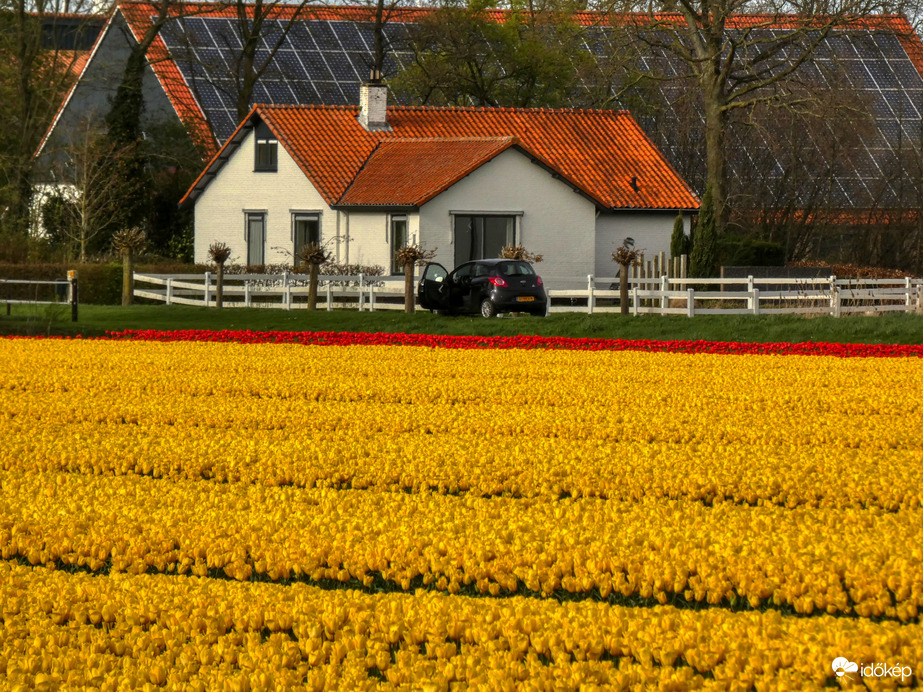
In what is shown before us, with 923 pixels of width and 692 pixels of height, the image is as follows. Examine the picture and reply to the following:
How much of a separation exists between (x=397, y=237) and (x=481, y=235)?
250 centimetres

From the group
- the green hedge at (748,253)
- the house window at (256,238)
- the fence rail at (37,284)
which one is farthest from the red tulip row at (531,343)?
the green hedge at (748,253)

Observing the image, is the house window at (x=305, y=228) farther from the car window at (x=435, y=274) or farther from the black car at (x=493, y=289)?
the black car at (x=493, y=289)

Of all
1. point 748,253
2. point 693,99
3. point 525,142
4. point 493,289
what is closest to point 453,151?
point 525,142

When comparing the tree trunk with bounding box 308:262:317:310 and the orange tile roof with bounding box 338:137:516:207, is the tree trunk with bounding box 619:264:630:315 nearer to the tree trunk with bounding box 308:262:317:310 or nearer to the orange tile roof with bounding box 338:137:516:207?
the tree trunk with bounding box 308:262:317:310

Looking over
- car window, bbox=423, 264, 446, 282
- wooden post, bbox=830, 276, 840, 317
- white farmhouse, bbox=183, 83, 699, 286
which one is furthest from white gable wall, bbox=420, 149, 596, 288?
wooden post, bbox=830, 276, 840, 317

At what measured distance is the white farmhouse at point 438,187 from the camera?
40500 mm

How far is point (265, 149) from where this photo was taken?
44719 mm

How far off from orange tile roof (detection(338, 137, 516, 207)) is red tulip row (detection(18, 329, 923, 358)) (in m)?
13.7

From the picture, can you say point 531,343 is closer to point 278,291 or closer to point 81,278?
point 278,291

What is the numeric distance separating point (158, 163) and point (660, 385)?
37.4 meters

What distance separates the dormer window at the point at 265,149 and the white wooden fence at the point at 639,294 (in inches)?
215

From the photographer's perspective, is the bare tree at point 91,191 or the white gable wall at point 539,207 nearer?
the white gable wall at point 539,207

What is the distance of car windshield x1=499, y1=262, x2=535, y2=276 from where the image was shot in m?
32.7

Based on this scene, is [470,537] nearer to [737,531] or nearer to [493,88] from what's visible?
[737,531]
